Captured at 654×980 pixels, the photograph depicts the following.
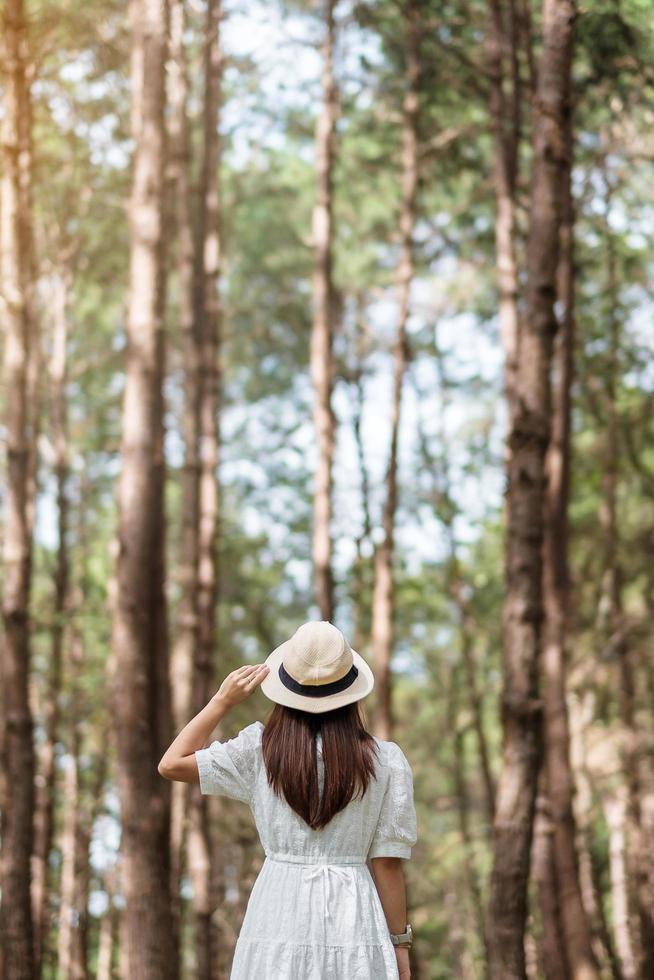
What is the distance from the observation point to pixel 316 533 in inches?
514

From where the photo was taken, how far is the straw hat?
362 centimetres

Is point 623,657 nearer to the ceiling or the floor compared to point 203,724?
nearer to the ceiling

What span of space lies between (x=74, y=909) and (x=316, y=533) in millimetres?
8045

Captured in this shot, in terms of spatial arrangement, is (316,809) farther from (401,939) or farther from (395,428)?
(395,428)

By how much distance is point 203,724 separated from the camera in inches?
145

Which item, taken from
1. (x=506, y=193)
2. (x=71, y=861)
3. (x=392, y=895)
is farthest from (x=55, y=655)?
(x=392, y=895)

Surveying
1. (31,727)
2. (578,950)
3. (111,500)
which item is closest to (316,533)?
(31,727)

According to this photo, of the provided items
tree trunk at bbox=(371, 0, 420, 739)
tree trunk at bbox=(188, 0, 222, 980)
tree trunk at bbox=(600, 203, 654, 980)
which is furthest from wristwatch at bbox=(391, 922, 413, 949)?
tree trunk at bbox=(600, 203, 654, 980)

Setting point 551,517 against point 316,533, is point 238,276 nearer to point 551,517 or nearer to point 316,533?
point 316,533

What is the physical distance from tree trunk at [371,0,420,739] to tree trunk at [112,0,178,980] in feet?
14.5

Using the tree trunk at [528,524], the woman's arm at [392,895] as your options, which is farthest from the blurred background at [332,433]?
the woman's arm at [392,895]

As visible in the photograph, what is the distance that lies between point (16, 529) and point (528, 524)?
17.4 feet

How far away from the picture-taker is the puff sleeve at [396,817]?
365 centimetres

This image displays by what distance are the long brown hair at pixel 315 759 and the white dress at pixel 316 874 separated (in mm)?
36
